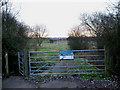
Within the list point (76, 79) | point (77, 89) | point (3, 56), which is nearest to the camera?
point (77, 89)

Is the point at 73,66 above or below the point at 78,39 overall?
below

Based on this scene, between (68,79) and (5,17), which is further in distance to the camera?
(5,17)

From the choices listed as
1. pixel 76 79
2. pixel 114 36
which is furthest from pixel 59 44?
pixel 114 36

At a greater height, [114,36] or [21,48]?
[114,36]

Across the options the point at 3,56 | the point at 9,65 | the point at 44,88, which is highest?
the point at 3,56

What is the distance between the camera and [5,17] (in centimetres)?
498

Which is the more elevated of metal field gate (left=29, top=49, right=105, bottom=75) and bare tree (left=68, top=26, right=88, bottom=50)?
bare tree (left=68, top=26, right=88, bottom=50)

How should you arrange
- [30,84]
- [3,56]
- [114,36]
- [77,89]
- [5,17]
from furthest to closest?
[5,17] < [3,56] < [30,84] < [77,89] < [114,36]

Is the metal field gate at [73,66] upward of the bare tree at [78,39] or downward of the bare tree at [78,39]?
downward

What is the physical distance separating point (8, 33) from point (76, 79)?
3558mm

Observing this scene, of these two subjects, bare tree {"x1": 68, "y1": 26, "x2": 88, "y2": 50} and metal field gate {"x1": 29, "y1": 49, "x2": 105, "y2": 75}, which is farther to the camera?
bare tree {"x1": 68, "y1": 26, "x2": 88, "y2": 50}

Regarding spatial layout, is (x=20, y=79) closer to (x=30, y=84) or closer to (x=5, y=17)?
(x=30, y=84)

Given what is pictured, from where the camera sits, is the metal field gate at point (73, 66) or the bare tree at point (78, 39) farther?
the bare tree at point (78, 39)

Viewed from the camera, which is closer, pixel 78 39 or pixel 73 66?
pixel 73 66
